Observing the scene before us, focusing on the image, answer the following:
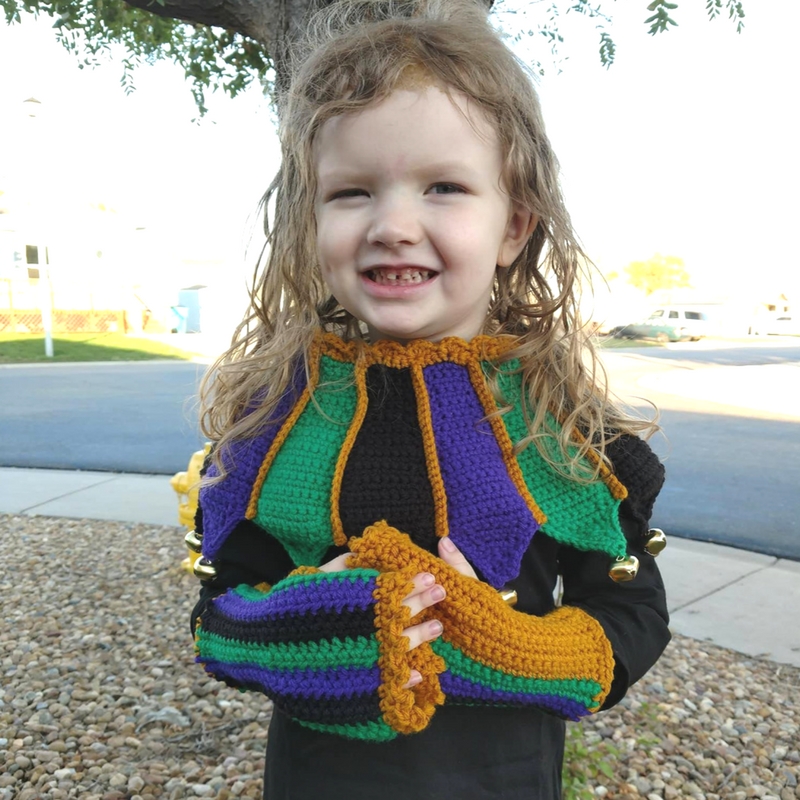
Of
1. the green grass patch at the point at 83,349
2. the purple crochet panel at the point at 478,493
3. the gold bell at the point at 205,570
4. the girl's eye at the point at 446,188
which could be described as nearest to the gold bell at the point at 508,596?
the purple crochet panel at the point at 478,493

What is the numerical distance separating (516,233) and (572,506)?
1.61 ft

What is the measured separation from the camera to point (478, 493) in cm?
117

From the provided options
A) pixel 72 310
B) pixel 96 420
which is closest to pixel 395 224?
pixel 96 420

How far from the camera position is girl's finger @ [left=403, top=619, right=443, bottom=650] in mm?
1028

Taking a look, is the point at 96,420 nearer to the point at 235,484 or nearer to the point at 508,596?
the point at 235,484

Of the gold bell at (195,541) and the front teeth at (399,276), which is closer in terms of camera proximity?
the front teeth at (399,276)

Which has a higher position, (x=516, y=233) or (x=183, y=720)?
Answer: (x=516, y=233)

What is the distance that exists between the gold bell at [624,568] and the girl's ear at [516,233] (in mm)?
546

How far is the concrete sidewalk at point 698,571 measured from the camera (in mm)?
3439

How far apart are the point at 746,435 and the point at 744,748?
6859mm

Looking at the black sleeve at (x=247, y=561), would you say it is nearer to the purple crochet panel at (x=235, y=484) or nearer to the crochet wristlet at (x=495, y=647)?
the purple crochet panel at (x=235, y=484)

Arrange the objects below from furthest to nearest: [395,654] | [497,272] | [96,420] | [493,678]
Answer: [96,420] < [497,272] < [493,678] < [395,654]

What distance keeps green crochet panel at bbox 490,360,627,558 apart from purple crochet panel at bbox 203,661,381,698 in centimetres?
36

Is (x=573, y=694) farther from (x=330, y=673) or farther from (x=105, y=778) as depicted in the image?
(x=105, y=778)
